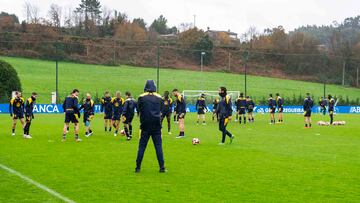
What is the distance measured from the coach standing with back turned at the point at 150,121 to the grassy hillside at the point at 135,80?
57733 millimetres

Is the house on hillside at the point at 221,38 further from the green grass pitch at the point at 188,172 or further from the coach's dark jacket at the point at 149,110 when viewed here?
the coach's dark jacket at the point at 149,110

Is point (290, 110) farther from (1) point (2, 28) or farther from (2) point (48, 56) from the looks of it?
(1) point (2, 28)

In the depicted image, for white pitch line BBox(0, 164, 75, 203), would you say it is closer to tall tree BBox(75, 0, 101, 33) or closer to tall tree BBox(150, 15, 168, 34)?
tall tree BBox(75, 0, 101, 33)

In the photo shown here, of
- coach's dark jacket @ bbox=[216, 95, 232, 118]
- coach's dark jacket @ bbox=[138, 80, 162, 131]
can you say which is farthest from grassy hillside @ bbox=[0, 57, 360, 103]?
coach's dark jacket @ bbox=[138, 80, 162, 131]

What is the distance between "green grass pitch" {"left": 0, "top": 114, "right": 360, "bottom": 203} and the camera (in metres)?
10.0

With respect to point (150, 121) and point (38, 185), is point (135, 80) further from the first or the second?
point (38, 185)

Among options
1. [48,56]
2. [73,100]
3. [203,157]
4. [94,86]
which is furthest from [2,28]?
[203,157]

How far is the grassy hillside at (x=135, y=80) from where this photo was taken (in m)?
75.2

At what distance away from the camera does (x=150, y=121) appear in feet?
41.6

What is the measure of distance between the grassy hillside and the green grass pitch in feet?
173

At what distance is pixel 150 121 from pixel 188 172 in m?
1.49

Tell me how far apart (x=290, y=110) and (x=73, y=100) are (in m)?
45.9

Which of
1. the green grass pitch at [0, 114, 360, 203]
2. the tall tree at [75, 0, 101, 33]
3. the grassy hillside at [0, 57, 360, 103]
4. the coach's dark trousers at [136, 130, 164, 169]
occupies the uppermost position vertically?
the tall tree at [75, 0, 101, 33]

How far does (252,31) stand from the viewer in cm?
12850
